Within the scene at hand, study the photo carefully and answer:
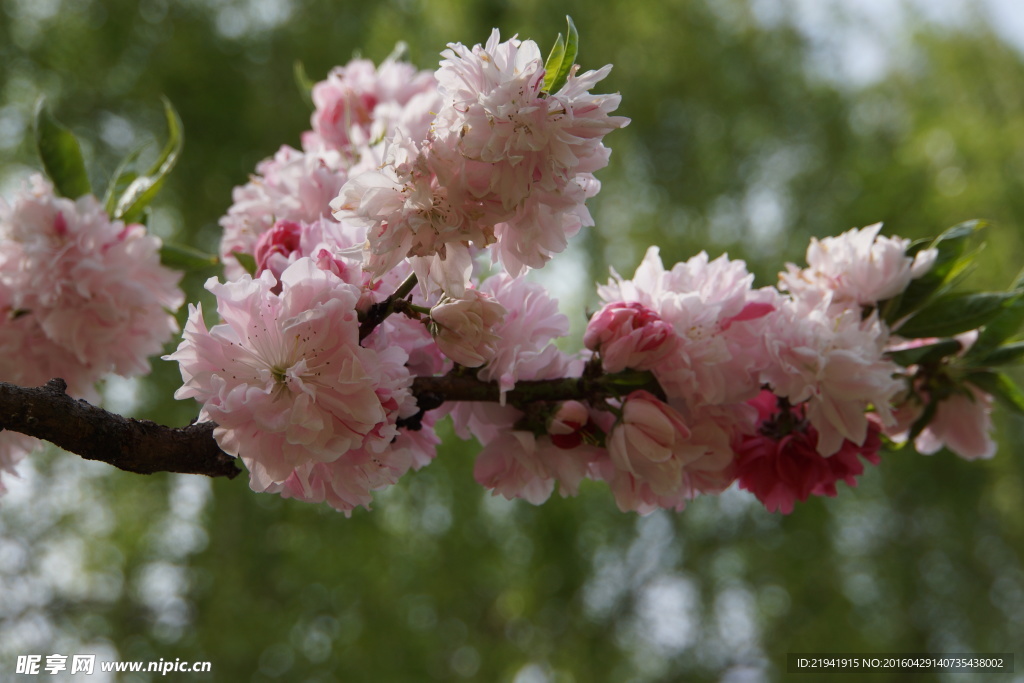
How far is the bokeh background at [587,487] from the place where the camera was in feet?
14.5

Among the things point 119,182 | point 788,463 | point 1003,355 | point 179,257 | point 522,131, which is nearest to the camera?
point 522,131

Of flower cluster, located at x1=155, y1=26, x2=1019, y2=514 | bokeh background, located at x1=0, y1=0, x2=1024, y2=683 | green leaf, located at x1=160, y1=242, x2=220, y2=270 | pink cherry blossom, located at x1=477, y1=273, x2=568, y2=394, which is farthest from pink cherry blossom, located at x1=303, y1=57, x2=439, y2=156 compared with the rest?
bokeh background, located at x1=0, y1=0, x2=1024, y2=683

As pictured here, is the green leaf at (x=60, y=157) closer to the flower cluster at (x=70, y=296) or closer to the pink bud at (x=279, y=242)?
the flower cluster at (x=70, y=296)

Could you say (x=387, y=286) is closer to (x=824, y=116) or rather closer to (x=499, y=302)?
(x=499, y=302)

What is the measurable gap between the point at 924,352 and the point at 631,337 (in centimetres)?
41

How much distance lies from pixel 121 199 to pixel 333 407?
74 centimetres

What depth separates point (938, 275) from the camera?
995 millimetres

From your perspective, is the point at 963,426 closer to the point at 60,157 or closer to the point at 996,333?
the point at 996,333

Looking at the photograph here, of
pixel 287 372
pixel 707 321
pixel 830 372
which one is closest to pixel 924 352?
pixel 830 372

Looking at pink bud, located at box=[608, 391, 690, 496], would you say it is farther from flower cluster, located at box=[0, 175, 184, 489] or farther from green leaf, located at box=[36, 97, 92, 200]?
green leaf, located at box=[36, 97, 92, 200]

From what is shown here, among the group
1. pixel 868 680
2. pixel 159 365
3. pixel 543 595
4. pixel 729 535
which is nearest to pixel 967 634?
pixel 868 680

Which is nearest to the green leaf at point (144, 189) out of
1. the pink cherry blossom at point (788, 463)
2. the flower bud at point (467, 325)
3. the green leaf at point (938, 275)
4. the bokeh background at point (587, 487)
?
the flower bud at point (467, 325)

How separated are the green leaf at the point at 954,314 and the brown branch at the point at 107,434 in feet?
2.55

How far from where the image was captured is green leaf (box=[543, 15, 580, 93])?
71 cm
